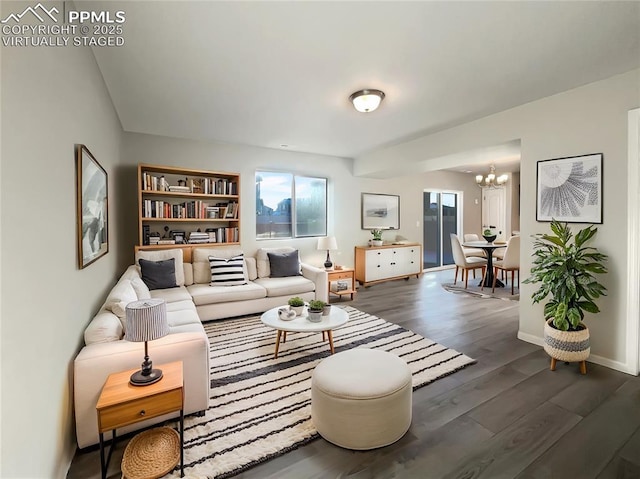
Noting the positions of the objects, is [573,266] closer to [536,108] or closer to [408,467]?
[536,108]

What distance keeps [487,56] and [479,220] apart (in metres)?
6.90

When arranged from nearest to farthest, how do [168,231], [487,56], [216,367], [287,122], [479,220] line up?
[487,56]
[216,367]
[287,122]
[168,231]
[479,220]

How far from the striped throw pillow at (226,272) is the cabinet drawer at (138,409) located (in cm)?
248

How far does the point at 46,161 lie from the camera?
1380mm

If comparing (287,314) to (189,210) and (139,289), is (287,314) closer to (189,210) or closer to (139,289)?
(139,289)

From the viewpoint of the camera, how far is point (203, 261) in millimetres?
4230

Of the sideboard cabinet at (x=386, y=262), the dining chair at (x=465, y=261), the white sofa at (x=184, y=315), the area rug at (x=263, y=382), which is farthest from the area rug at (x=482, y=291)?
the white sofa at (x=184, y=315)

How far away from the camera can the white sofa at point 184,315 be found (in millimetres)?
1665

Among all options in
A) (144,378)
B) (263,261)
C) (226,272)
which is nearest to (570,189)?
(144,378)

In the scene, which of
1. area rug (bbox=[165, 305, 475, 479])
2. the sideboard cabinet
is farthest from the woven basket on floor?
the sideboard cabinet

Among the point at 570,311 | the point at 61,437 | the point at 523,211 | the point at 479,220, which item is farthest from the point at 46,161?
the point at 479,220

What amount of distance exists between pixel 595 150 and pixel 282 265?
12.4 feet

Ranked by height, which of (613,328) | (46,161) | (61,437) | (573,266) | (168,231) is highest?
(46,161)

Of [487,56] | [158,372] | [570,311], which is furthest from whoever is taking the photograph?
[570,311]
